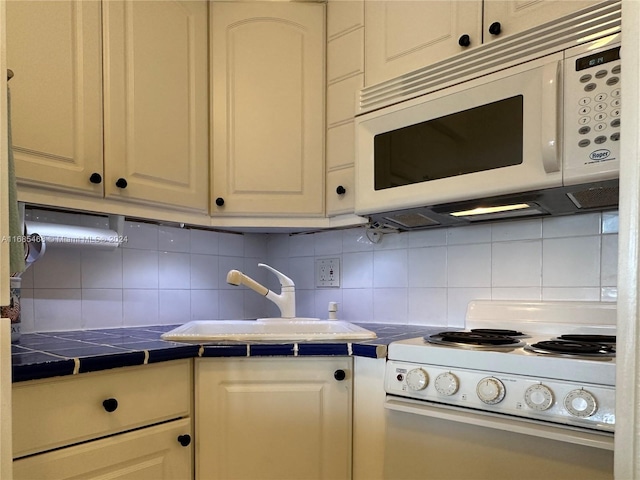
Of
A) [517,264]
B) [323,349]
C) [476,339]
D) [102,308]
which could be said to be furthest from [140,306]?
[517,264]

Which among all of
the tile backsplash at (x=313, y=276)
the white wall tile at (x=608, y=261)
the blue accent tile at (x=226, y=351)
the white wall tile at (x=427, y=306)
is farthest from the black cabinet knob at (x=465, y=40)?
the blue accent tile at (x=226, y=351)

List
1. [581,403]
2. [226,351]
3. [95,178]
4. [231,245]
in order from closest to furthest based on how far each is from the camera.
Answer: [581,403] → [226,351] → [95,178] → [231,245]

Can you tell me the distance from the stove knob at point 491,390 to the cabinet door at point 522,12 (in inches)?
36.3

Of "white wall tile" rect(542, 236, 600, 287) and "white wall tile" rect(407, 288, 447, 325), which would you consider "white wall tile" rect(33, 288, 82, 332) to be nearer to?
"white wall tile" rect(407, 288, 447, 325)

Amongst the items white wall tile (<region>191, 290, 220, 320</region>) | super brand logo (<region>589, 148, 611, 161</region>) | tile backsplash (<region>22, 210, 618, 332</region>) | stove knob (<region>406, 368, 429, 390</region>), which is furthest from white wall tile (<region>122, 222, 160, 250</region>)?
super brand logo (<region>589, 148, 611, 161</region>)

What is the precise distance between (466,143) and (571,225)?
0.45 m

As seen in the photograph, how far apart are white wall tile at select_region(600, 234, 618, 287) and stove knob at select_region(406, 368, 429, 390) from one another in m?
0.65

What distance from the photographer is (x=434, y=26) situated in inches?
54.7

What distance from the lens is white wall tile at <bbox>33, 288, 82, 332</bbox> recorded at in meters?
1.44

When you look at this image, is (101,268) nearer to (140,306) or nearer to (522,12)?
Result: (140,306)

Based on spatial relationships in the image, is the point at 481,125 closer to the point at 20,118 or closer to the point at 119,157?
the point at 119,157

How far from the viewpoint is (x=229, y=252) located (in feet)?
6.61

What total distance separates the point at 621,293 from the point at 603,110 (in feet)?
2.64

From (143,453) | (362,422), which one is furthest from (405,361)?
(143,453)
